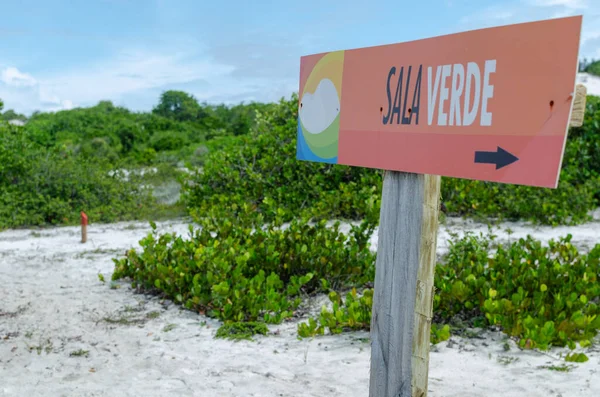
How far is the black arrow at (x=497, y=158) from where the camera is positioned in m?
2.00

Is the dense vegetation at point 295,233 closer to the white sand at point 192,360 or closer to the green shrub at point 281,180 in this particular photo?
the green shrub at point 281,180

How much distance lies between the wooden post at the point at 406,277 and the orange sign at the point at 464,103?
144mm

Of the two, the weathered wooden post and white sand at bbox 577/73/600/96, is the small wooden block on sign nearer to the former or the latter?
the weathered wooden post

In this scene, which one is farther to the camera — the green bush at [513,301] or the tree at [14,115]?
the tree at [14,115]

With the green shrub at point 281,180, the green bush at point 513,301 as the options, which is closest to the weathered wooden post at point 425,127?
the green bush at point 513,301

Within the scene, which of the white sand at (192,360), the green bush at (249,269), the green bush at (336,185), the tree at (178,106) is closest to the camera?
the white sand at (192,360)

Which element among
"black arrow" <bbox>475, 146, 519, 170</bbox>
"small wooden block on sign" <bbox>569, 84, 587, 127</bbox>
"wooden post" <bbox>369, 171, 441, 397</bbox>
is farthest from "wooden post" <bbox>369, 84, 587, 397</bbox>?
"small wooden block on sign" <bbox>569, 84, 587, 127</bbox>

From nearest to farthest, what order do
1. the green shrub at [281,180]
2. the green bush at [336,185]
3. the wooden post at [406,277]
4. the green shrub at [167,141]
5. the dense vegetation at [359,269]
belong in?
the wooden post at [406,277]
the dense vegetation at [359,269]
the green bush at [336,185]
the green shrub at [281,180]
the green shrub at [167,141]

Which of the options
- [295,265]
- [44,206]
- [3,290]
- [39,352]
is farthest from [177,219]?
[39,352]

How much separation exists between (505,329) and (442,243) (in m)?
3.19

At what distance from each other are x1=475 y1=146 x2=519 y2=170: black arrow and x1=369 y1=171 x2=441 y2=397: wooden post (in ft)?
1.13

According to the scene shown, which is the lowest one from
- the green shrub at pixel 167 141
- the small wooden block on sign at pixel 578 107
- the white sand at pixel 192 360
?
the white sand at pixel 192 360

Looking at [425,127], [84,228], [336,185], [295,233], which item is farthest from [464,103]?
[336,185]

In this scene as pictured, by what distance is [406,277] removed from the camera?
2.47m
